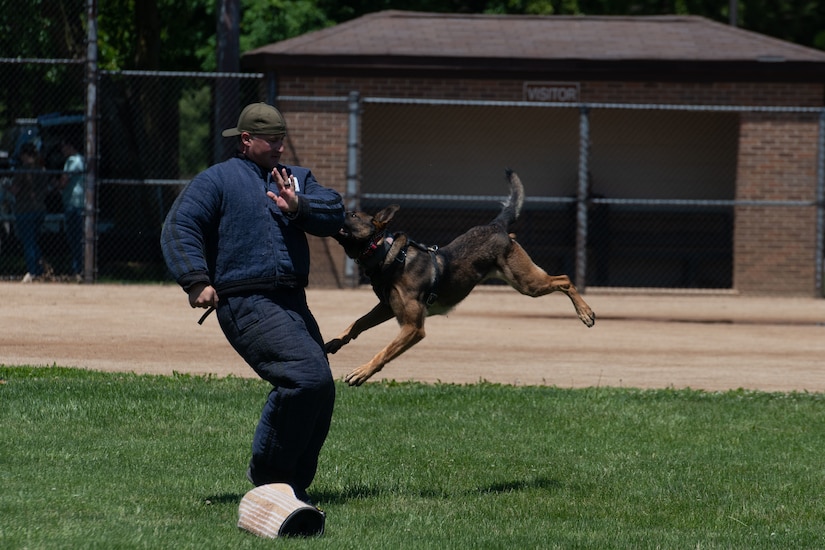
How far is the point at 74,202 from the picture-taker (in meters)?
17.3

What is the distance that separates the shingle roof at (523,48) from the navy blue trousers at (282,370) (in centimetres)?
1259

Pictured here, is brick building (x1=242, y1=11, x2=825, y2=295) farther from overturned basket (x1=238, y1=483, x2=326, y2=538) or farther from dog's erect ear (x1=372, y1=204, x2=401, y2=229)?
overturned basket (x1=238, y1=483, x2=326, y2=538)

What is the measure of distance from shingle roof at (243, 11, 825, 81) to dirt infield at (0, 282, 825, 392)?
11.2ft

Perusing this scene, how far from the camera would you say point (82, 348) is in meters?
11.9

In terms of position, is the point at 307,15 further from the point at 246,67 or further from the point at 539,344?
the point at 539,344

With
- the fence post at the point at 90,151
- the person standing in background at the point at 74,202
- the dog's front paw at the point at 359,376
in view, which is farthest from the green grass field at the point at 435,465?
the person standing in background at the point at 74,202

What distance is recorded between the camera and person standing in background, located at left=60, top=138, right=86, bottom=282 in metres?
17.3

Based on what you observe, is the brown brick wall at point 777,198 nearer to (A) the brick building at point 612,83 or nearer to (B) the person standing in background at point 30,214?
(A) the brick building at point 612,83

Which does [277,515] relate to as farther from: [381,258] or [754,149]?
[754,149]

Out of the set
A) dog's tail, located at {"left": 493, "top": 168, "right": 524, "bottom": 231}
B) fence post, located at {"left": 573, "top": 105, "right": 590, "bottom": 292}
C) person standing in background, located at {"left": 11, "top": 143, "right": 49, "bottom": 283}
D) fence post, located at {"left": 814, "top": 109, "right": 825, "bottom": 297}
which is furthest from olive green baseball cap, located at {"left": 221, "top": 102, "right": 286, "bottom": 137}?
fence post, located at {"left": 814, "top": 109, "right": 825, "bottom": 297}

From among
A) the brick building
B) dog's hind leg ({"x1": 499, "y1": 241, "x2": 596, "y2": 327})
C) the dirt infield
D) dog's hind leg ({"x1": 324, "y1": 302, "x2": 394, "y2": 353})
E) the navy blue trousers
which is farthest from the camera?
the brick building

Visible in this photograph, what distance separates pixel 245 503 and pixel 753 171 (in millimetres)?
14372

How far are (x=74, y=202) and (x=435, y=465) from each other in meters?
11.0

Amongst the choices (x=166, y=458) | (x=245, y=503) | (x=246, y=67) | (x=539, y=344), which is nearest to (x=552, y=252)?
(x=246, y=67)
